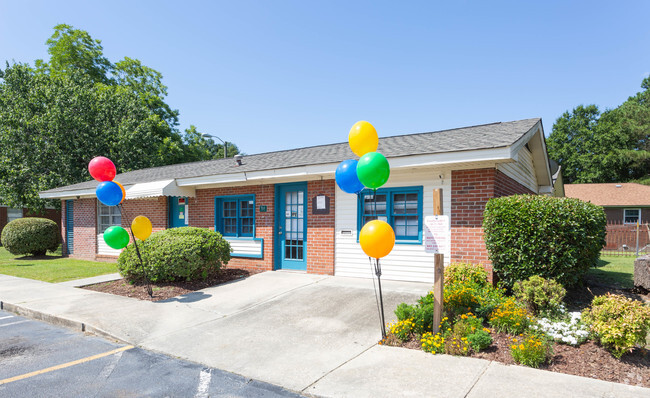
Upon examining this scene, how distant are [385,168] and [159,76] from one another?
35144mm

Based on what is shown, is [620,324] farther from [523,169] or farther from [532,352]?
[523,169]

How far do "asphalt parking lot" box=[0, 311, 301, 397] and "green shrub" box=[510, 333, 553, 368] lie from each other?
2581 millimetres

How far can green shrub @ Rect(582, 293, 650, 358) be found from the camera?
422 cm

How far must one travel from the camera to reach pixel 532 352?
424 centimetres

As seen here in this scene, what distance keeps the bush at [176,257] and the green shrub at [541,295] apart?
21.8ft

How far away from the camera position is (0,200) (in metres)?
20.6

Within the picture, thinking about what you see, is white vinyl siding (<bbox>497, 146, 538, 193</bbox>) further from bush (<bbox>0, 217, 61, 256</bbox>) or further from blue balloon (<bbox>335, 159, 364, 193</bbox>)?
bush (<bbox>0, 217, 61, 256</bbox>)

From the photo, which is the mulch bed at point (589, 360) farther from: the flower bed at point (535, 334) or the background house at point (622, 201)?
the background house at point (622, 201)

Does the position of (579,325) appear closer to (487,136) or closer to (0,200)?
(487,136)

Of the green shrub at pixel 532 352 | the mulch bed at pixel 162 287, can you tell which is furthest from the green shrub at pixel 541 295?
the mulch bed at pixel 162 287

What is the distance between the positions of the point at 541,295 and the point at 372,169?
3.25m

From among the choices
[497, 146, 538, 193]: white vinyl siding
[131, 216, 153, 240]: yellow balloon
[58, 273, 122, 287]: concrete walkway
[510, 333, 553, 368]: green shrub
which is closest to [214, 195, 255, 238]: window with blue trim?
[58, 273, 122, 287]: concrete walkway

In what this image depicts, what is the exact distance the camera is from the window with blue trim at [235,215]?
435 inches

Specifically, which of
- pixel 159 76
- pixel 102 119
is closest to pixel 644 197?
pixel 102 119
